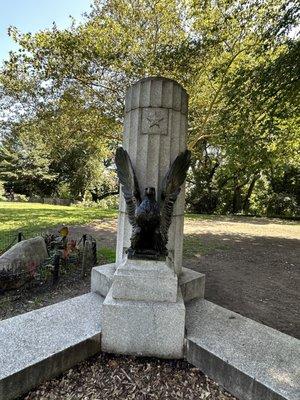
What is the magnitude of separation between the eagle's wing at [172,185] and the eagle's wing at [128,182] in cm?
32

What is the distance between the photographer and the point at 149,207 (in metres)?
2.93

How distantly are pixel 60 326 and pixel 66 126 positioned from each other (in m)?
11.4

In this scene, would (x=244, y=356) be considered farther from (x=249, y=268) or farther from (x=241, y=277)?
(x=249, y=268)

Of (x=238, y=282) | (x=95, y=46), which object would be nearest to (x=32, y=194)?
(x=95, y=46)

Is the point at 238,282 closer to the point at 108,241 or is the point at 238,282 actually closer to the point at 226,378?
the point at 226,378

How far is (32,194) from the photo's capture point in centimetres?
2819

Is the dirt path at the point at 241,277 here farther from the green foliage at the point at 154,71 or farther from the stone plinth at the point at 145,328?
the green foliage at the point at 154,71

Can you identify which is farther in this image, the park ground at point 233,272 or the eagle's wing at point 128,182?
the park ground at point 233,272

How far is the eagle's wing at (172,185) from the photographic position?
324 centimetres

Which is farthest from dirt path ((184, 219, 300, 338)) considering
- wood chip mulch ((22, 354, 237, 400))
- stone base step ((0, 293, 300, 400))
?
wood chip mulch ((22, 354, 237, 400))

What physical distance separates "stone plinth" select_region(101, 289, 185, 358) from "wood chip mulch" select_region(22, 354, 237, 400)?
9 cm

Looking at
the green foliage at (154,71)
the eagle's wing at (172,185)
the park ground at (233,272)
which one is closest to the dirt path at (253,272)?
the park ground at (233,272)

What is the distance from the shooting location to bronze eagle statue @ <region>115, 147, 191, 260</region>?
9.64 ft

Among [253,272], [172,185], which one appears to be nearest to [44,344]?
[172,185]
